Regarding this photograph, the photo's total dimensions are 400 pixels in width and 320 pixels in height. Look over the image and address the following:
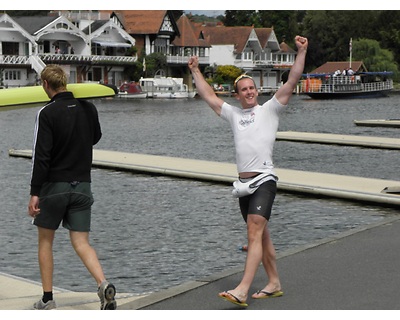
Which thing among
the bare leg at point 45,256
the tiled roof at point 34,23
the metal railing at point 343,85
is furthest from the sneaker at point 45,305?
the tiled roof at point 34,23

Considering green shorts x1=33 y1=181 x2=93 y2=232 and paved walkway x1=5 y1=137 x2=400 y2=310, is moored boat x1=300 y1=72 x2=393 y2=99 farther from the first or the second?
green shorts x1=33 y1=181 x2=93 y2=232

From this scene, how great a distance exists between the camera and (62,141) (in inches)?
270

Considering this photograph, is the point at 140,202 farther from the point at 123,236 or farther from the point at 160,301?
the point at 160,301

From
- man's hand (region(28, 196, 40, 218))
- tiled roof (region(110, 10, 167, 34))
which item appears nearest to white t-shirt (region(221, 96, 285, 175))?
man's hand (region(28, 196, 40, 218))

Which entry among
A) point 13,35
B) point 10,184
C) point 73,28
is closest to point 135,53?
point 73,28

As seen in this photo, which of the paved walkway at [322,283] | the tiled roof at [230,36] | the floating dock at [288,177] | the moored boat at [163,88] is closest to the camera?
the paved walkway at [322,283]

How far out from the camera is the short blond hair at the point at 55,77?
6934 millimetres

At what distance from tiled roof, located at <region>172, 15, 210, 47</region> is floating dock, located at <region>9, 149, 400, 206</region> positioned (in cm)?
8421

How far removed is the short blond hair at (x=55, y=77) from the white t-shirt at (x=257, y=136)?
151 centimetres

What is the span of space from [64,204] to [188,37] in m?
102

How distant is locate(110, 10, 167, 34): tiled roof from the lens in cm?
10212

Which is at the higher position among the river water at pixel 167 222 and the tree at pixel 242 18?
the tree at pixel 242 18

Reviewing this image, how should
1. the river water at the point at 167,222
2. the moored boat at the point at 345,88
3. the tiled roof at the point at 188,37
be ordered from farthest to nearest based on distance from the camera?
the tiled roof at the point at 188,37
the moored boat at the point at 345,88
the river water at the point at 167,222

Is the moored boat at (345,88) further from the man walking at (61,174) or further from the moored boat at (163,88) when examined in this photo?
the man walking at (61,174)
